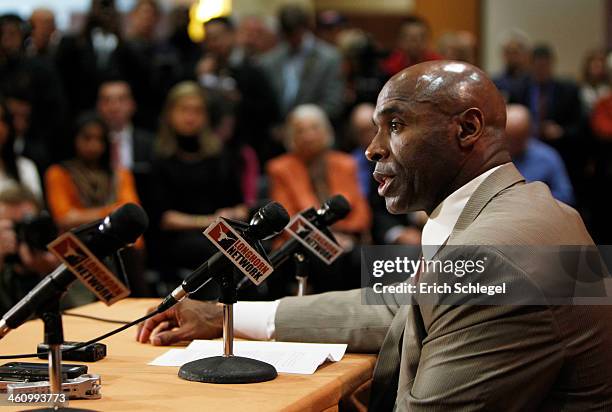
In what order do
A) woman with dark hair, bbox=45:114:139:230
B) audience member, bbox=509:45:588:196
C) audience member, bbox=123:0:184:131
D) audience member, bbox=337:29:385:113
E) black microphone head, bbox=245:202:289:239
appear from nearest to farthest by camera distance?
black microphone head, bbox=245:202:289:239
woman with dark hair, bbox=45:114:139:230
audience member, bbox=123:0:184:131
audience member, bbox=337:29:385:113
audience member, bbox=509:45:588:196

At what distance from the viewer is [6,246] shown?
4008 mm

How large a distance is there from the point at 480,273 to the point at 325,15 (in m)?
6.94

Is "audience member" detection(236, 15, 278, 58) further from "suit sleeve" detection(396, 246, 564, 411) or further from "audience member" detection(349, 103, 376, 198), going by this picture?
"suit sleeve" detection(396, 246, 564, 411)

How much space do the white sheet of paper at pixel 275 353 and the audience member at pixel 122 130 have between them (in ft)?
12.4

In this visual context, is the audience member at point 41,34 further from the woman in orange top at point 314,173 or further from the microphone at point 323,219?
the microphone at point 323,219

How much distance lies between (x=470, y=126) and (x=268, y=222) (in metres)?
0.49

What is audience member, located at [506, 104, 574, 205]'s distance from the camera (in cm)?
633

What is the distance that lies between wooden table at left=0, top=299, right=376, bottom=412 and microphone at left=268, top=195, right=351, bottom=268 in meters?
0.31

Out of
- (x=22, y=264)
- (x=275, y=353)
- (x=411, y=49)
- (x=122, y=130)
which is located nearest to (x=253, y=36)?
(x=411, y=49)

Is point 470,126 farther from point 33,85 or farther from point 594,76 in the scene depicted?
point 594,76

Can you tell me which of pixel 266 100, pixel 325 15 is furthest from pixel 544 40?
pixel 266 100

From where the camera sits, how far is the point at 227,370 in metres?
2.09

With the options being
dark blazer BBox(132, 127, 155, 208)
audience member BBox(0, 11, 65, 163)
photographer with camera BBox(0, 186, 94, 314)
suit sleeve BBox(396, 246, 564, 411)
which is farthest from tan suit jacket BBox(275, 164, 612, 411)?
audience member BBox(0, 11, 65, 163)

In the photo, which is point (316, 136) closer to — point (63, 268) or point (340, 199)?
point (340, 199)
